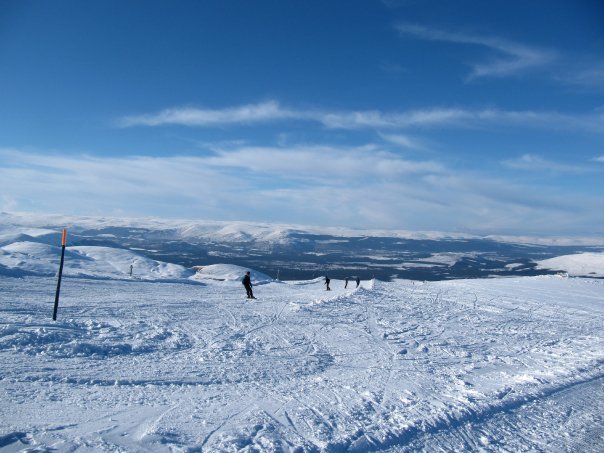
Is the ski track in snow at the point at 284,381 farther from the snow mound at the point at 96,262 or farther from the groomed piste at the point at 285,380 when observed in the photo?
the snow mound at the point at 96,262

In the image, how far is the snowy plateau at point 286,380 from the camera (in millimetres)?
5609

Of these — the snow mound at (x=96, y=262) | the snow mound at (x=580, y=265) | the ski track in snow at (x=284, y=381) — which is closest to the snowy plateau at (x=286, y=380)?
the ski track in snow at (x=284, y=381)

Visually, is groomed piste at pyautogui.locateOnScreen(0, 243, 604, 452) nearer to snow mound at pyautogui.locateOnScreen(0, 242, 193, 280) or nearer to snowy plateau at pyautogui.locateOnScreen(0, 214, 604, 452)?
snowy plateau at pyautogui.locateOnScreen(0, 214, 604, 452)

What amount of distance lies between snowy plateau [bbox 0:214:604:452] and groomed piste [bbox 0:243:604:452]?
0.11 ft

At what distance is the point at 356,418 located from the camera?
20.8ft

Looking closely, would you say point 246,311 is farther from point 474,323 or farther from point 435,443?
point 435,443

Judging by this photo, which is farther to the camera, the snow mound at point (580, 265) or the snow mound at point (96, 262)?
the snow mound at point (580, 265)

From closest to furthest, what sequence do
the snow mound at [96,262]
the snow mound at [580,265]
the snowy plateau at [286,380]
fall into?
the snowy plateau at [286,380] < the snow mound at [96,262] < the snow mound at [580,265]

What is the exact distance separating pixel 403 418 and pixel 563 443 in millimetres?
2257

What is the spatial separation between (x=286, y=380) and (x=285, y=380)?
21 mm

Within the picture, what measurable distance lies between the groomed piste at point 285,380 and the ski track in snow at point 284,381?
0.03 meters

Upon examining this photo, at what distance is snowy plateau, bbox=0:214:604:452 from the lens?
561 centimetres

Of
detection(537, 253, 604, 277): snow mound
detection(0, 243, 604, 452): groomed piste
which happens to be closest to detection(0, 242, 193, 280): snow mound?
detection(0, 243, 604, 452): groomed piste

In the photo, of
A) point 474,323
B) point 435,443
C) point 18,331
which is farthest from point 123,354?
point 474,323
